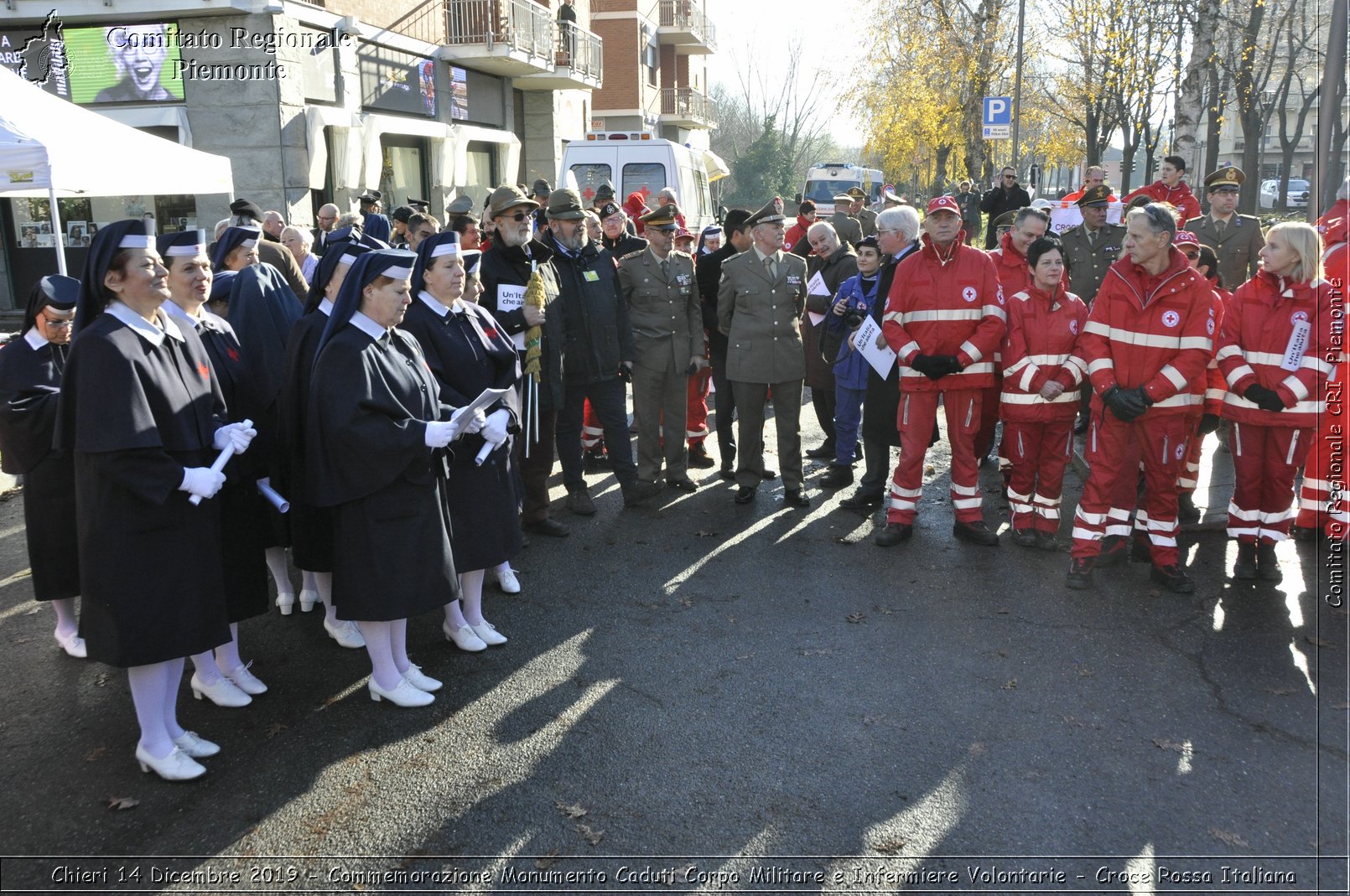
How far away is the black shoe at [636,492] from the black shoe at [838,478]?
1.56 m

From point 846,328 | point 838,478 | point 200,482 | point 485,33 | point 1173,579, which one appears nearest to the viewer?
point 200,482

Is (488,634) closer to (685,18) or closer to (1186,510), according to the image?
(1186,510)

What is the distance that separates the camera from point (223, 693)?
15.0 feet

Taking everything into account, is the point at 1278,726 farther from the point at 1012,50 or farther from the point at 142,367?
the point at 1012,50

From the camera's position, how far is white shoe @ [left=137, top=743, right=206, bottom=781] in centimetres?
391

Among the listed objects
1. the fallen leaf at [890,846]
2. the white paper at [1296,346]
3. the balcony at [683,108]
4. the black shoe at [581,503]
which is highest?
the balcony at [683,108]

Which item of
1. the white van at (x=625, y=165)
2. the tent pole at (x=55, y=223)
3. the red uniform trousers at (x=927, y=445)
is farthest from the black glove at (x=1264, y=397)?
the white van at (x=625, y=165)

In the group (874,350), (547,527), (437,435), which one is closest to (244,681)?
(437,435)

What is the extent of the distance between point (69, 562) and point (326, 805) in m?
2.17

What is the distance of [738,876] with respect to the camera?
3348mm

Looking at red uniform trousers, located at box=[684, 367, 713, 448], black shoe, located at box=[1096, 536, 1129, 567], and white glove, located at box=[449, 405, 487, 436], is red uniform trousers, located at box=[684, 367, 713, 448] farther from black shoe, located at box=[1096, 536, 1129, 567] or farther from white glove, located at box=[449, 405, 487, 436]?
white glove, located at box=[449, 405, 487, 436]

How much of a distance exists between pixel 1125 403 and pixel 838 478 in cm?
300

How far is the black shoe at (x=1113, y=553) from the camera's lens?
6250 millimetres

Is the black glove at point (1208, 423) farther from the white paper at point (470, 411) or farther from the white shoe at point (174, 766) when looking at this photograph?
the white shoe at point (174, 766)
